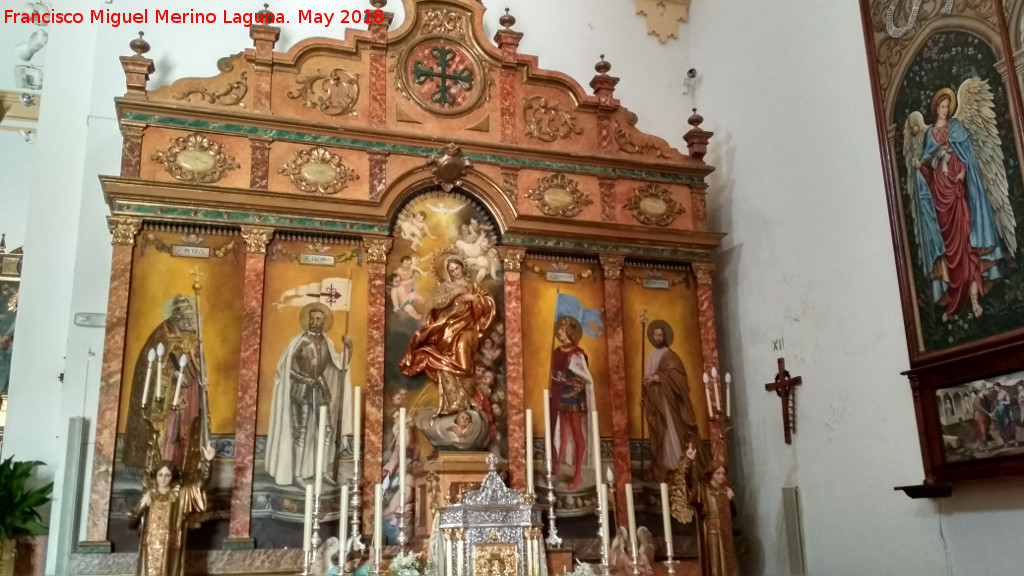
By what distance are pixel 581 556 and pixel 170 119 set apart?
5117 millimetres

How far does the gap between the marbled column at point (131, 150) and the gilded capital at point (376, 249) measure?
196cm

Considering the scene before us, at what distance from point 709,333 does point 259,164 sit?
4437 millimetres

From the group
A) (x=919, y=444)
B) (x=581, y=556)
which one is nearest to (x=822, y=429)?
(x=919, y=444)

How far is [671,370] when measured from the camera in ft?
26.8

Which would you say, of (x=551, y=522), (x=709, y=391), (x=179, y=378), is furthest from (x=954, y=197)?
(x=179, y=378)

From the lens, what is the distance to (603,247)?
8.34m

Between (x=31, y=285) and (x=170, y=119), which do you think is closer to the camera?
(x=170, y=119)

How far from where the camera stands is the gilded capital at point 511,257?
8.04 meters

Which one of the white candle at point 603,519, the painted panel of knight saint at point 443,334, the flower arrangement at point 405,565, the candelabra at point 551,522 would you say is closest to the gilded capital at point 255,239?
the painted panel of knight saint at point 443,334

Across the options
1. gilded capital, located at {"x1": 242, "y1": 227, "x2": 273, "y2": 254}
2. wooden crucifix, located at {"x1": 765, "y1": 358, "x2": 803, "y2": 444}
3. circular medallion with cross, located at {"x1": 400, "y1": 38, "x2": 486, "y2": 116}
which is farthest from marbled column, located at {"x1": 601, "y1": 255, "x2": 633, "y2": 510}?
gilded capital, located at {"x1": 242, "y1": 227, "x2": 273, "y2": 254}

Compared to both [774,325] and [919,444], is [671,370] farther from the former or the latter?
[919,444]

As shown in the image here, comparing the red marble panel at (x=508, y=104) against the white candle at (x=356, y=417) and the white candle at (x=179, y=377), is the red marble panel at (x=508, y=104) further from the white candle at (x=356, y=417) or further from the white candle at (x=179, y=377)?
the white candle at (x=179, y=377)

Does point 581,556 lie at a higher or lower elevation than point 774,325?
lower

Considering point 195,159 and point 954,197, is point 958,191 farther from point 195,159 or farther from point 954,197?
point 195,159
